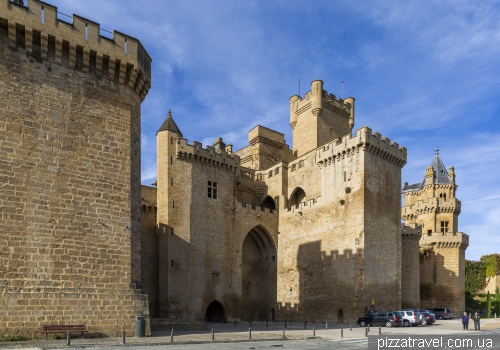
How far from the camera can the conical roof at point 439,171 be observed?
154 ft

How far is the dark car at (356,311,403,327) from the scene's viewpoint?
82.7 ft

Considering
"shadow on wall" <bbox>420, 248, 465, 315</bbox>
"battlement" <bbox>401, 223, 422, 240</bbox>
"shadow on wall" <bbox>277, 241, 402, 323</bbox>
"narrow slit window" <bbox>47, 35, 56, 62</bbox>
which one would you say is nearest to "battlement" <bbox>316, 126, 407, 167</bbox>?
"shadow on wall" <bbox>277, 241, 402, 323</bbox>

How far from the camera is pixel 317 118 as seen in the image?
39.6 meters

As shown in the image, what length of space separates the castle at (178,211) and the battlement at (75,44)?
4 centimetres

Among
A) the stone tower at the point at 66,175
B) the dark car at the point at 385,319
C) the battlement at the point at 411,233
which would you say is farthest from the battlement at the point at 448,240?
the stone tower at the point at 66,175

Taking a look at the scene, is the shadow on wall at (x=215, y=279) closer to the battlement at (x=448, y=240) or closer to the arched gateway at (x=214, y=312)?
the arched gateway at (x=214, y=312)

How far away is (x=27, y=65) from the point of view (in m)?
15.1

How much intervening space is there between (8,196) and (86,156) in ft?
9.18

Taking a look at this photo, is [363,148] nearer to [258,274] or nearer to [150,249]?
[258,274]

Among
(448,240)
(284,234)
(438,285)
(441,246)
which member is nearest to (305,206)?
(284,234)

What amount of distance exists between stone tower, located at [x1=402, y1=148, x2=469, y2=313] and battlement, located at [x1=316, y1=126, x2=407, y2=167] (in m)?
12.5

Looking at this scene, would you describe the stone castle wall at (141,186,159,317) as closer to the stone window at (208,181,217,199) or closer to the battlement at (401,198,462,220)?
the stone window at (208,181,217,199)

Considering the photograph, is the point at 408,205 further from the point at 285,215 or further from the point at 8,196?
the point at 8,196

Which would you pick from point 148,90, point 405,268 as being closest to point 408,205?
point 405,268
